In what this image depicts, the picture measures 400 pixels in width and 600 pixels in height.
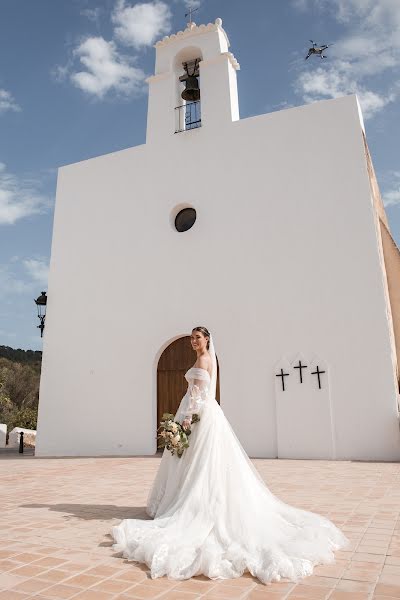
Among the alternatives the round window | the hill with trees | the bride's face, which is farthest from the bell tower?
the hill with trees

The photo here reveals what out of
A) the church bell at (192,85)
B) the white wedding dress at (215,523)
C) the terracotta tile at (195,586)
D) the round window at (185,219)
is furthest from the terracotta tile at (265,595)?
the church bell at (192,85)

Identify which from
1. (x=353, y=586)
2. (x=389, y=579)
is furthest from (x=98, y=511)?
(x=389, y=579)

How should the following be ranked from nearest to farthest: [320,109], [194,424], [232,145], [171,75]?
[194,424] < [320,109] < [232,145] < [171,75]

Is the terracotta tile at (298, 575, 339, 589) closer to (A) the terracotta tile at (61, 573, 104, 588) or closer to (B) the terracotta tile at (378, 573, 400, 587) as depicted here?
(B) the terracotta tile at (378, 573, 400, 587)

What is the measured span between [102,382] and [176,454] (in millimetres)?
6835

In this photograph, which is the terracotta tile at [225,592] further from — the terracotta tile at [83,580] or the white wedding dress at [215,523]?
the terracotta tile at [83,580]

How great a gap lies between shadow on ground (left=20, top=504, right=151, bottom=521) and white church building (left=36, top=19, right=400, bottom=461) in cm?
479

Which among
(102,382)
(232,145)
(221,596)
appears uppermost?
(232,145)

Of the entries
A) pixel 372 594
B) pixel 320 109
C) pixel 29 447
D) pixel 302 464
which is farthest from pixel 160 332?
pixel 372 594

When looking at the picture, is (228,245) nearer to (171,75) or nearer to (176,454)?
(171,75)

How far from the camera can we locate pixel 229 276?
1008 centimetres

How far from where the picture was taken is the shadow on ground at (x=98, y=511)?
14.3 feet

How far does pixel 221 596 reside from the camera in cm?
256

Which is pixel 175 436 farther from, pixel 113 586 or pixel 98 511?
pixel 113 586
